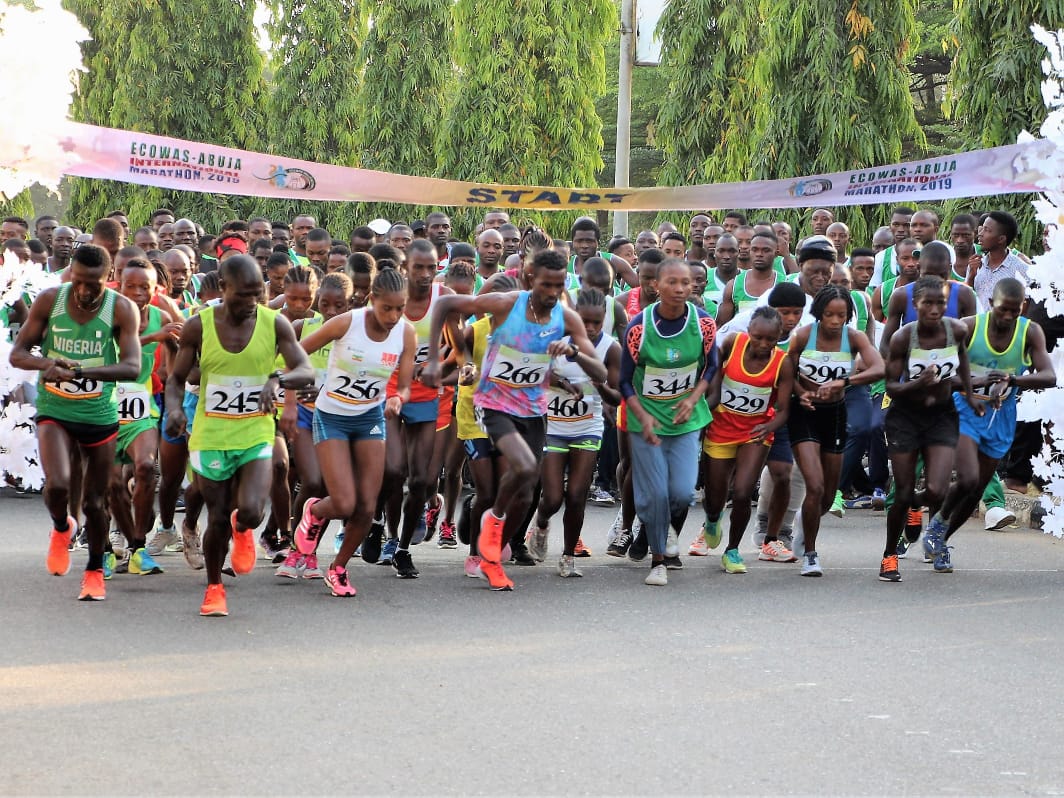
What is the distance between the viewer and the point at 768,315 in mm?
10836

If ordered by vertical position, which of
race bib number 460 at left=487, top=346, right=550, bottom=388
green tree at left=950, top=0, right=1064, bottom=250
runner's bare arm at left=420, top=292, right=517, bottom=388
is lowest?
race bib number 460 at left=487, top=346, right=550, bottom=388

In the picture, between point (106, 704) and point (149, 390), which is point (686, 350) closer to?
point (149, 390)

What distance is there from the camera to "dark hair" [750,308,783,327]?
10812mm

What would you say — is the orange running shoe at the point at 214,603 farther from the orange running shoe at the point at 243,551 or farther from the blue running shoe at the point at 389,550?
the blue running shoe at the point at 389,550

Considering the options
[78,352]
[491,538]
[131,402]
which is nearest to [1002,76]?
[491,538]

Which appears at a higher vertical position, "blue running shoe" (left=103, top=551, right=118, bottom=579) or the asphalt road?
"blue running shoe" (left=103, top=551, right=118, bottom=579)

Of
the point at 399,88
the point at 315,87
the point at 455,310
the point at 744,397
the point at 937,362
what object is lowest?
the point at 744,397

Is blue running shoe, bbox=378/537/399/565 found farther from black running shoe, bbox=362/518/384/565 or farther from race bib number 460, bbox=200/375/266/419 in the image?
race bib number 460, bbox=200/375/266/419

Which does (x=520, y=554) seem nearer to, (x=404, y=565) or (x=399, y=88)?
(x=404, y=565)

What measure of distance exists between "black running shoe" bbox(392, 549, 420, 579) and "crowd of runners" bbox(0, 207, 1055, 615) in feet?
0.05

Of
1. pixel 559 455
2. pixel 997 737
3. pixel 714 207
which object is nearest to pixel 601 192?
pixel 714 207

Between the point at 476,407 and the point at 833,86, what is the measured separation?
14.5 meters

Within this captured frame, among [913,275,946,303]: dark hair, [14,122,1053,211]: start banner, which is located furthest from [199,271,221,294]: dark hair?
[14,122,1053,211]: start banner

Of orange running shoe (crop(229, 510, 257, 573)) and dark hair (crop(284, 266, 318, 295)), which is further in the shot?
dark hair (crop(284, 266, 318, 295))
